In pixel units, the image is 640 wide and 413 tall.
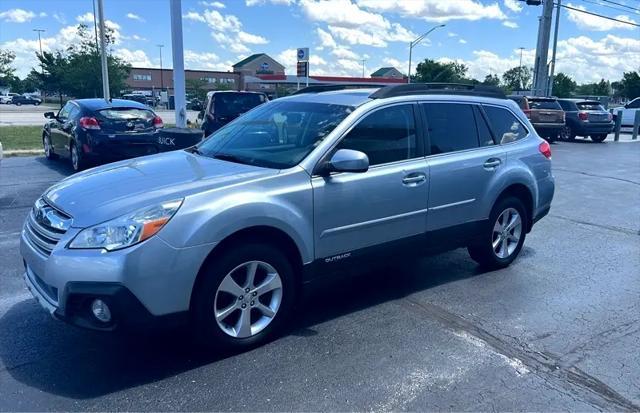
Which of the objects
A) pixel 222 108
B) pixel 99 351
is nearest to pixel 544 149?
pixel 99 351

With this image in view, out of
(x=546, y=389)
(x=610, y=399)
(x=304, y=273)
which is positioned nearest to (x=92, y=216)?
(x=304, y=273)

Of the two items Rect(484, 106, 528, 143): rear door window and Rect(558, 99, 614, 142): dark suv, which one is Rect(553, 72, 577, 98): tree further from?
Rect(484, 106, 528, 143): rear door window

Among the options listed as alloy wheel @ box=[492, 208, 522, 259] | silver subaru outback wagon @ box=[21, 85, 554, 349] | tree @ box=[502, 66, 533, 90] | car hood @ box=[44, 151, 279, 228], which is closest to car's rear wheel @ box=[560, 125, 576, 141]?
alloy wheel @ box=[492, 208, 522, 259]

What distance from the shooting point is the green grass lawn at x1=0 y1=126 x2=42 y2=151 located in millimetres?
15742

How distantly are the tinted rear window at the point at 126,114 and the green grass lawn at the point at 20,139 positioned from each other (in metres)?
5.74

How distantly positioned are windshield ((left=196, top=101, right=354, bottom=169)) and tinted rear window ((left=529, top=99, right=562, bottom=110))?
18.7 metres

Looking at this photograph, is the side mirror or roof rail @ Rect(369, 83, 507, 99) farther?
roof rail @ Rect(369, 83, 507, 99)

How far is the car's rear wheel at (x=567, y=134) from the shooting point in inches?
906

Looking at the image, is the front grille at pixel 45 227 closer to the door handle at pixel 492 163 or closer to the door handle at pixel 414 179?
the door handle at pixel 414 179

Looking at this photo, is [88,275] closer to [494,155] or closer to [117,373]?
[117,373]

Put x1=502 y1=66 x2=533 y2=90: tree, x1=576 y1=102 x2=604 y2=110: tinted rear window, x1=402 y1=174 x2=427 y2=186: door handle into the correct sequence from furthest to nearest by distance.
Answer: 1. x1=502 y1=66 x2=533 y2=90: tree
2. x1=576 y1=102 x2=604 y2=110: tinted rear window
3. x1=402 y1=174 x2=427 y2=186: door handle

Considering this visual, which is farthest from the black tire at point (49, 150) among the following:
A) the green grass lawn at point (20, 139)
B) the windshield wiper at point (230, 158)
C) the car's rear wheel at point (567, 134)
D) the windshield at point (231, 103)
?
the car's rear wheel at point (567, 134)

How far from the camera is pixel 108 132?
10.8 meters

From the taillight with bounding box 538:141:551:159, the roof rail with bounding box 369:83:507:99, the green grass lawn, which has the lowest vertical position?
the green grass lawn
